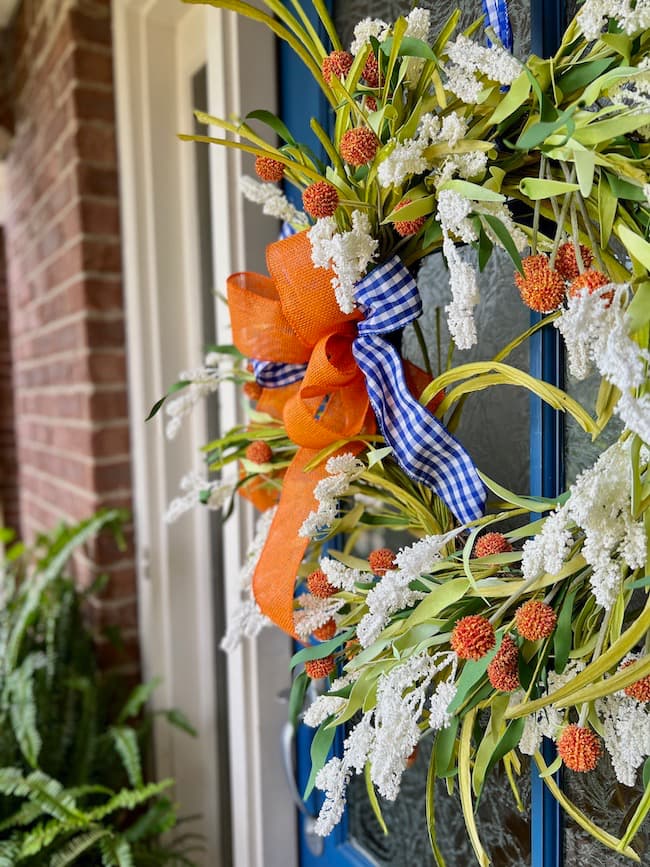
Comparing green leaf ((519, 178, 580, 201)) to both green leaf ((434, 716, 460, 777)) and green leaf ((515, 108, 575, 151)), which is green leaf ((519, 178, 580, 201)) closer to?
green leaf ((515, 108, 575, 151))

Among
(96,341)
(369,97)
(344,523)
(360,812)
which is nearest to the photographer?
(369,97)

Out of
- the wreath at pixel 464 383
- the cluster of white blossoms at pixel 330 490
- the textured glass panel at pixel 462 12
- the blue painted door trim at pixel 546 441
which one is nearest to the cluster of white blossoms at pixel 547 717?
the wreath at pixel 464 383

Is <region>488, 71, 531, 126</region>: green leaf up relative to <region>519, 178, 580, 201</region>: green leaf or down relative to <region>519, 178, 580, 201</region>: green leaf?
up

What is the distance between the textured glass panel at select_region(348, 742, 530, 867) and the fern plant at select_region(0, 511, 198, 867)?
353mm

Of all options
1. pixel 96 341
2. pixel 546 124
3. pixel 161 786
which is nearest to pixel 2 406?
pixel 96 341

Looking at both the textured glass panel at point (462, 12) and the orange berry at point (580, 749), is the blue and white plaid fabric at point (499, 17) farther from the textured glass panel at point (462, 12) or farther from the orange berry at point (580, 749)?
the orange berry at point (580, 749)

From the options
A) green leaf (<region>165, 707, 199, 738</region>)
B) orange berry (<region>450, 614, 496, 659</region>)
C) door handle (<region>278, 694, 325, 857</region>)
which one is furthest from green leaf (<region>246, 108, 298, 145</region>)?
green leaf (<region>165, 707, 199, 738</region>)

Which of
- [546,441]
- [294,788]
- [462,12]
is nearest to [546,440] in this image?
[546,441]

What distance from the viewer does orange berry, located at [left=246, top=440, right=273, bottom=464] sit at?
74 centimetres

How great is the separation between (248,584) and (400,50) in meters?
0.58

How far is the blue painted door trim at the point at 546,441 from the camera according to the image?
0.57m

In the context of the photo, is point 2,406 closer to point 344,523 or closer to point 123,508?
point 123,508

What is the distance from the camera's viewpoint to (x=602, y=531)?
16.4 inches

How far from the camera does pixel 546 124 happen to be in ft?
1.39
